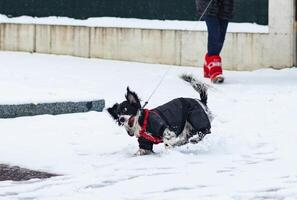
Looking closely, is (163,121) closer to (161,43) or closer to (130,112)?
(130,112)

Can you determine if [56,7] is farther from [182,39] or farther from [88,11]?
[182,39]

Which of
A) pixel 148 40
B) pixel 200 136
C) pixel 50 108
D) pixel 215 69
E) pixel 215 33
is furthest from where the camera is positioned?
pixel 148 40

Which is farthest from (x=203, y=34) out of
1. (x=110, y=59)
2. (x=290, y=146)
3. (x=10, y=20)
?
(x=290, y=146)

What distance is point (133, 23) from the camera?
1305cm

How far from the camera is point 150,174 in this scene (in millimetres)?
5398

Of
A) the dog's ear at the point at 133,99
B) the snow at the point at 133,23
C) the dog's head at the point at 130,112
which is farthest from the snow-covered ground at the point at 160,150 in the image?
the snow at the point at 133,23

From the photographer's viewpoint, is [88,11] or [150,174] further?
[88,11]

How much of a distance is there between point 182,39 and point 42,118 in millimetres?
4950

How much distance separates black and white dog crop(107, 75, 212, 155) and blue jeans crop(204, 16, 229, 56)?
428 cm

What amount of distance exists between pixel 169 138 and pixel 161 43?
6.54m

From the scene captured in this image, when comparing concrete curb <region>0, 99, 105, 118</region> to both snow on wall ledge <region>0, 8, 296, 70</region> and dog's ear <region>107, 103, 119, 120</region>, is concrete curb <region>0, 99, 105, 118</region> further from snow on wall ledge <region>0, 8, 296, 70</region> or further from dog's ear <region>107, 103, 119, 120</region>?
snow on wall ledge <region>0, 8, 296, 70</region>

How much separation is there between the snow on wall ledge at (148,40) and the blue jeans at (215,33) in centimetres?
94

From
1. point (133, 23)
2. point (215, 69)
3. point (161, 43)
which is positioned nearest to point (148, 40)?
point (161, 43)

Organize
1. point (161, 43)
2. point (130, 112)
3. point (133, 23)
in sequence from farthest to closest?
1. point (133, 23)
2. point (161, 43)
3. point (130, 112)
